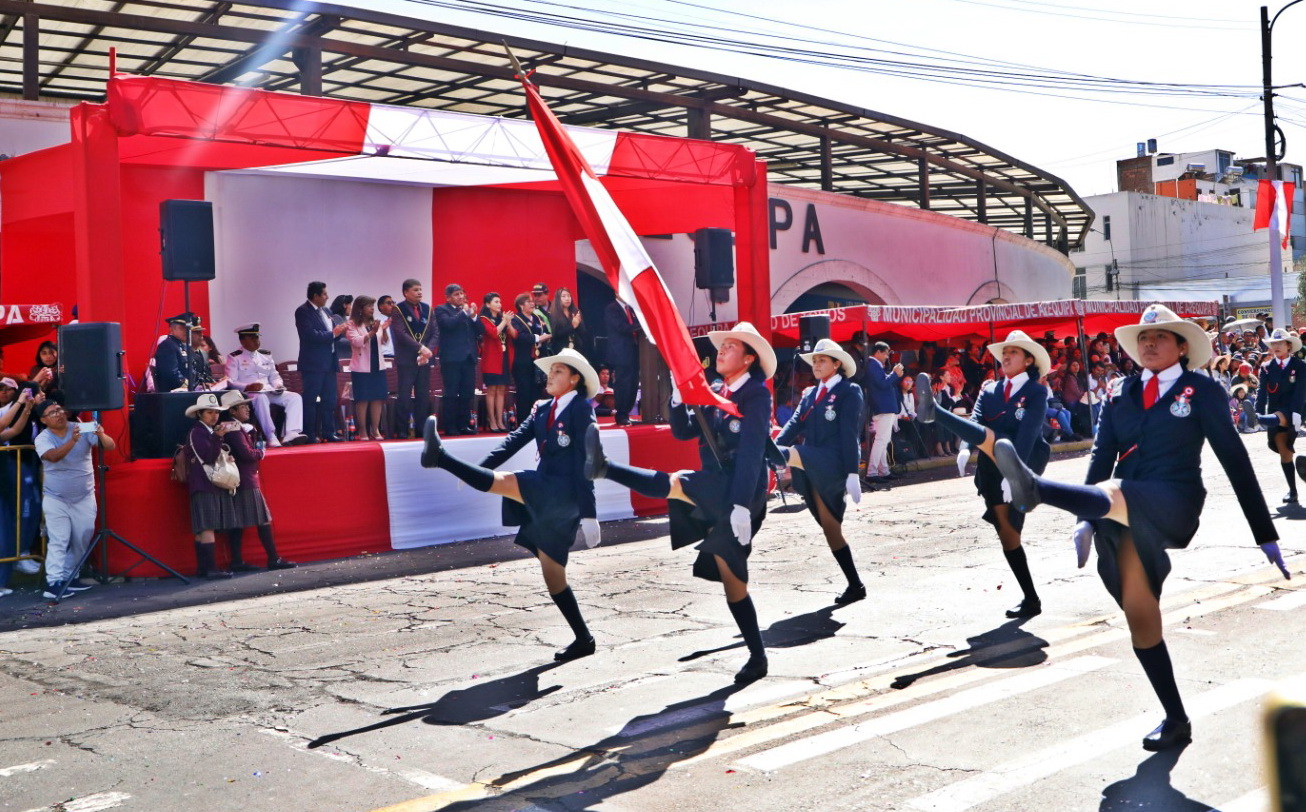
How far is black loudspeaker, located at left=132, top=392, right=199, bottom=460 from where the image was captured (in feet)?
37.6

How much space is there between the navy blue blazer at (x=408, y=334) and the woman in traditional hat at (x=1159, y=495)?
33.5 ft

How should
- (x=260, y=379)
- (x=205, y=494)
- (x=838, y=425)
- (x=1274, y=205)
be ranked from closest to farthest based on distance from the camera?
(x=838, y=425) → (x=205, y=494) → (x=260, y=379) → (x=1274, y=205)

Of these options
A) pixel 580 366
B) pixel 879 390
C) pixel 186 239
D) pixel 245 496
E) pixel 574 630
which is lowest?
pixel 574 630

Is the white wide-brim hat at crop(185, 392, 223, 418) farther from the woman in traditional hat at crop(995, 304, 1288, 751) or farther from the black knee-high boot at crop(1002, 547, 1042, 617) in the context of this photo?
the woman in traditional hat at crop(995, 304, 1288, 751)

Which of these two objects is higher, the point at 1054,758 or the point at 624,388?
the point at 624,388

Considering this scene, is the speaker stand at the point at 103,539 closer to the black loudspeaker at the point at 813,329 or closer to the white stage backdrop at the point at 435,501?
the white stage backdrop at the point at 435,501

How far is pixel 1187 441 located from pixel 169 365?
10121mm

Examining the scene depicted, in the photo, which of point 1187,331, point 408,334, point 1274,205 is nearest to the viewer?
point 1187,331

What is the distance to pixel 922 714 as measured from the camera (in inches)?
226

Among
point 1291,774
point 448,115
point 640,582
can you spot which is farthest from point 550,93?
point 1291,774

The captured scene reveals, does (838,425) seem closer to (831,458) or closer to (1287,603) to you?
(831,458)

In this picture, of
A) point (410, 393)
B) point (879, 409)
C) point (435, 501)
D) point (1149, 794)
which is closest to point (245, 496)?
point (435, 501)

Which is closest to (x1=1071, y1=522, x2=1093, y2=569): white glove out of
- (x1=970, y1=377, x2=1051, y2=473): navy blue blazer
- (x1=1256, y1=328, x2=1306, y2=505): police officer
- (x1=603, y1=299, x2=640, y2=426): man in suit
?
(x1=970, y1=377, x2=1051, y2=473): navy blue blazer

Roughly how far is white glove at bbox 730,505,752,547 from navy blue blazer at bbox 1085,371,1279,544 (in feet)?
6.10
